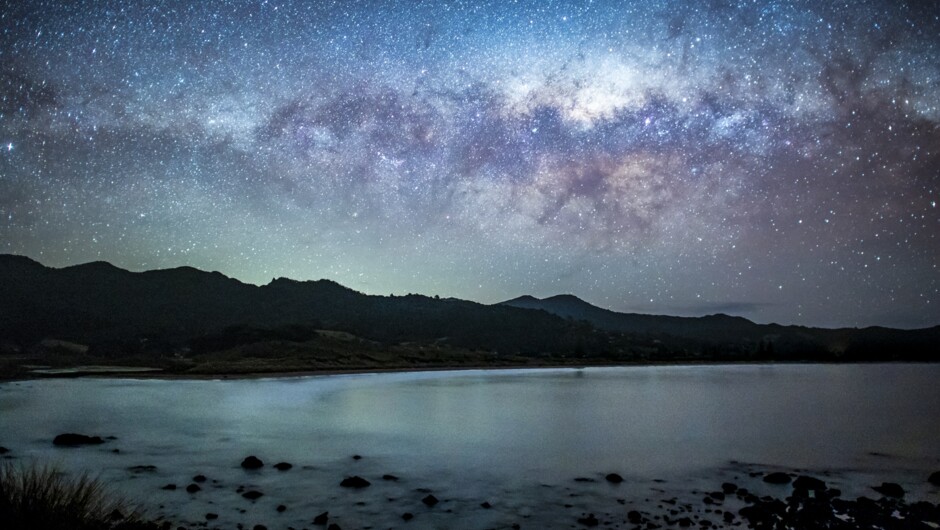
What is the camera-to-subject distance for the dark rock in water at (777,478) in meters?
21.1

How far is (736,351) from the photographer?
191500 millimetres

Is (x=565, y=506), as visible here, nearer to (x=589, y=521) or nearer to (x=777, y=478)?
(x=589, y=521)

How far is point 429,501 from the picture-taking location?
17.7 metres

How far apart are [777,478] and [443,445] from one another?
48.4ft

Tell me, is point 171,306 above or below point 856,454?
above

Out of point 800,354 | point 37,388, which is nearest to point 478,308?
point 800,354

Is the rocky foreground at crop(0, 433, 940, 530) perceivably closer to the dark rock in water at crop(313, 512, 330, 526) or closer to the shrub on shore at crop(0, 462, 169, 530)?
the dark rock in water at crop(313, 512, 330, 526)

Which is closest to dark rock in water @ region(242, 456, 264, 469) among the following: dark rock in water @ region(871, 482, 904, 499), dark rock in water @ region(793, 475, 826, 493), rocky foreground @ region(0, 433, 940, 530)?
rocky foreground @ region(0, 433, 940, 530)

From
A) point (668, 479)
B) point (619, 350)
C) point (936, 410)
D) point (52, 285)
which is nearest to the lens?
point (668, 479)

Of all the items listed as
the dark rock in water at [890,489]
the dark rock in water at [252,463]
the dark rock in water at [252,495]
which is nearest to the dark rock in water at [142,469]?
the dark rock in water at [252,463]

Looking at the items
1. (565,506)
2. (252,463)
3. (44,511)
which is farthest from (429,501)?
(44,511)

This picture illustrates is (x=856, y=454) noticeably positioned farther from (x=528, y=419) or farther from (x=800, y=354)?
(x=800, y=354)

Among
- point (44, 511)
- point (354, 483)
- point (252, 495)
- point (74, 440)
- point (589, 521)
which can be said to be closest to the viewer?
point (44, 511)

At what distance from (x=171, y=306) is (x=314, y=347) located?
66.6 m
